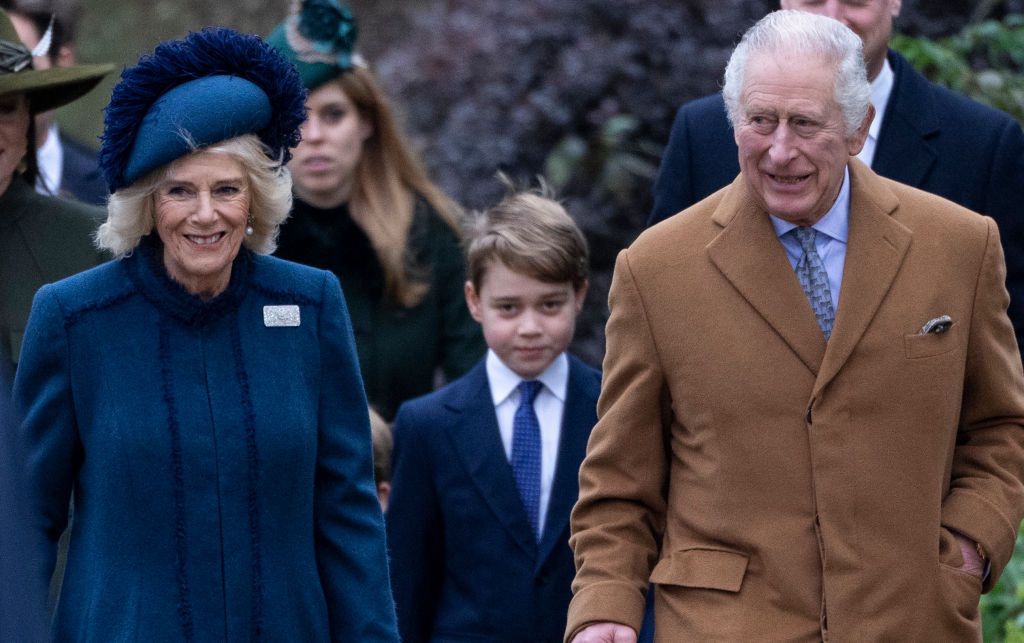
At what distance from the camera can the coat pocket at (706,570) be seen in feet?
14.4

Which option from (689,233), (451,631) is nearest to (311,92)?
(451,631)

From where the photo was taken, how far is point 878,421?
4.32 meters

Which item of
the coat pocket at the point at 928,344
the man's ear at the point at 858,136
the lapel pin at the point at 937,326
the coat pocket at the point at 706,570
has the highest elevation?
the man's ear at the point at 858,136

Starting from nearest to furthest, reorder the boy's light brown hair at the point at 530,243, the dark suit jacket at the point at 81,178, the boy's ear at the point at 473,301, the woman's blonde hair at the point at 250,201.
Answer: the woman's blonde hair at the point at 250,201
the boy's light brown hair at the point at 530,243
the boy's ear at the point at 473,301
the dark suit jacket at the point at 81,178

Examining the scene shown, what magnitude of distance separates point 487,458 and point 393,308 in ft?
3.10

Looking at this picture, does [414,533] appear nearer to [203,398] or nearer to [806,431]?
[203,398]

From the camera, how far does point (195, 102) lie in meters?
4.48

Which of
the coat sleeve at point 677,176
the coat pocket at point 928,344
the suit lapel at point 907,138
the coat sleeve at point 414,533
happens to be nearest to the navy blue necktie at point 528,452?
the coat sleeve at point 414,533

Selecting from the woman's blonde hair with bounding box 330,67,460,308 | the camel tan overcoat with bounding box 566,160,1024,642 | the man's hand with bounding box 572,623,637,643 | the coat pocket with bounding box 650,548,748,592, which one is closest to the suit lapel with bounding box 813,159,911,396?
the camel tan overcoat with bounding box 566,160,1024,642

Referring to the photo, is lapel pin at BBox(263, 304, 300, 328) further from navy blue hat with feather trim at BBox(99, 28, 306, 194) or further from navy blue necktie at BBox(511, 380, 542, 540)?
navy blue necktie at BBox(511, 380, 542, 540)

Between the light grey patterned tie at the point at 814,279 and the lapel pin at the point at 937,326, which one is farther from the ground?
the light grey patterned tie at the point at 814,279

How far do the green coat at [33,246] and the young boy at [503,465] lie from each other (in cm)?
100

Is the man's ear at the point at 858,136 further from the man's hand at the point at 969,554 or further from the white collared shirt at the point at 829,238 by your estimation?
the man's hand at the point at 969,554

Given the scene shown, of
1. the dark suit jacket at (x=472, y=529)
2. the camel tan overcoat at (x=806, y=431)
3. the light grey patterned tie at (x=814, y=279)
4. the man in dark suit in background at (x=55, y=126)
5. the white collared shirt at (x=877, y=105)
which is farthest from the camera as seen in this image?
the man in dark suit in background at (x=55, y=126)
